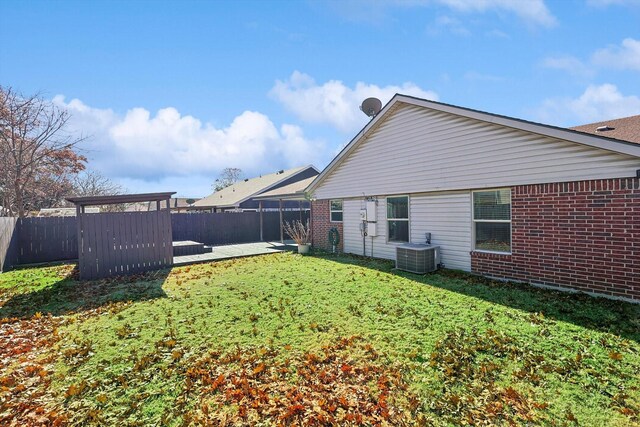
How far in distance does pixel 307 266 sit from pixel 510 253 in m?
5.69

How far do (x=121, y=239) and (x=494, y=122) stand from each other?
11.3 m

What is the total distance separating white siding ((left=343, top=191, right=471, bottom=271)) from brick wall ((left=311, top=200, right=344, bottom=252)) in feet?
8.37

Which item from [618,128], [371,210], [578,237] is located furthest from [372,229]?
[618,128]

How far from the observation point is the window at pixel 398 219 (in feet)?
33.4

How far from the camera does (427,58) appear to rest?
1077 cm

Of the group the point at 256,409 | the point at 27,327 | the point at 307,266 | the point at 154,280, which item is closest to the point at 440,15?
the point at 307,266

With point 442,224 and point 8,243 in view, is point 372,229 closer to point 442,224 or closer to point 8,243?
point 442,224

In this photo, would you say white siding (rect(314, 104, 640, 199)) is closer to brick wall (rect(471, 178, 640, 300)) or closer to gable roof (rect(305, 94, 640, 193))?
gable roof (rect(305, 94, 640, 193))

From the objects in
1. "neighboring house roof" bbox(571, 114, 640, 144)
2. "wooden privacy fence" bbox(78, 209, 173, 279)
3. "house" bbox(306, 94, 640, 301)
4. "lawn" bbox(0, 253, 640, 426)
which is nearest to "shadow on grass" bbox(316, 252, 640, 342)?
"lawn" bbox(0, 253, 640, 426)

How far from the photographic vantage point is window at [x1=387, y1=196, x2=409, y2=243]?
10188mm

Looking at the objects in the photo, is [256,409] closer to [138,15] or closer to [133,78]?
[138,15]

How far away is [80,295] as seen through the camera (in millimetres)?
7551

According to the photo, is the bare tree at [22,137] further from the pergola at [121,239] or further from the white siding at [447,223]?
the white siding at [447,223]

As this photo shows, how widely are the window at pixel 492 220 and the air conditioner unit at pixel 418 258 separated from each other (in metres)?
1.16
